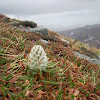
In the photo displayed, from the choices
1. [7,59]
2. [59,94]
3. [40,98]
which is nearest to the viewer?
[40,98]

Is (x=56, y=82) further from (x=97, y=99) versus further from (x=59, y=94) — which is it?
(x=97, y=99)

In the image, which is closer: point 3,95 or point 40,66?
point 3,95

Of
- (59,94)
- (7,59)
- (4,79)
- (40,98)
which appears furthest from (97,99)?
(7,59)

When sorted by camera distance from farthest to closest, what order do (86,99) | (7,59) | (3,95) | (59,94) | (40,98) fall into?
(7,59), (86,99), (59,94), (40,98), (3,95)

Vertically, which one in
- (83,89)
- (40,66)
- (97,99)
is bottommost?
(97,99)

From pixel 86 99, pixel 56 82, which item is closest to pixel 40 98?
pixel 56 82

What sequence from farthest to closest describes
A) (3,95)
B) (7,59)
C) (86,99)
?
(7,59) → (86,99) → (3,95)

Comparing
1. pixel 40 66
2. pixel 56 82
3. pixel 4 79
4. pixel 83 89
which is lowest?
pixel 83 89

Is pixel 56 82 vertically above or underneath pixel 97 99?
above

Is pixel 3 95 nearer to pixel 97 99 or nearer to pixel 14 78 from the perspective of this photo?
pixel 14 78
